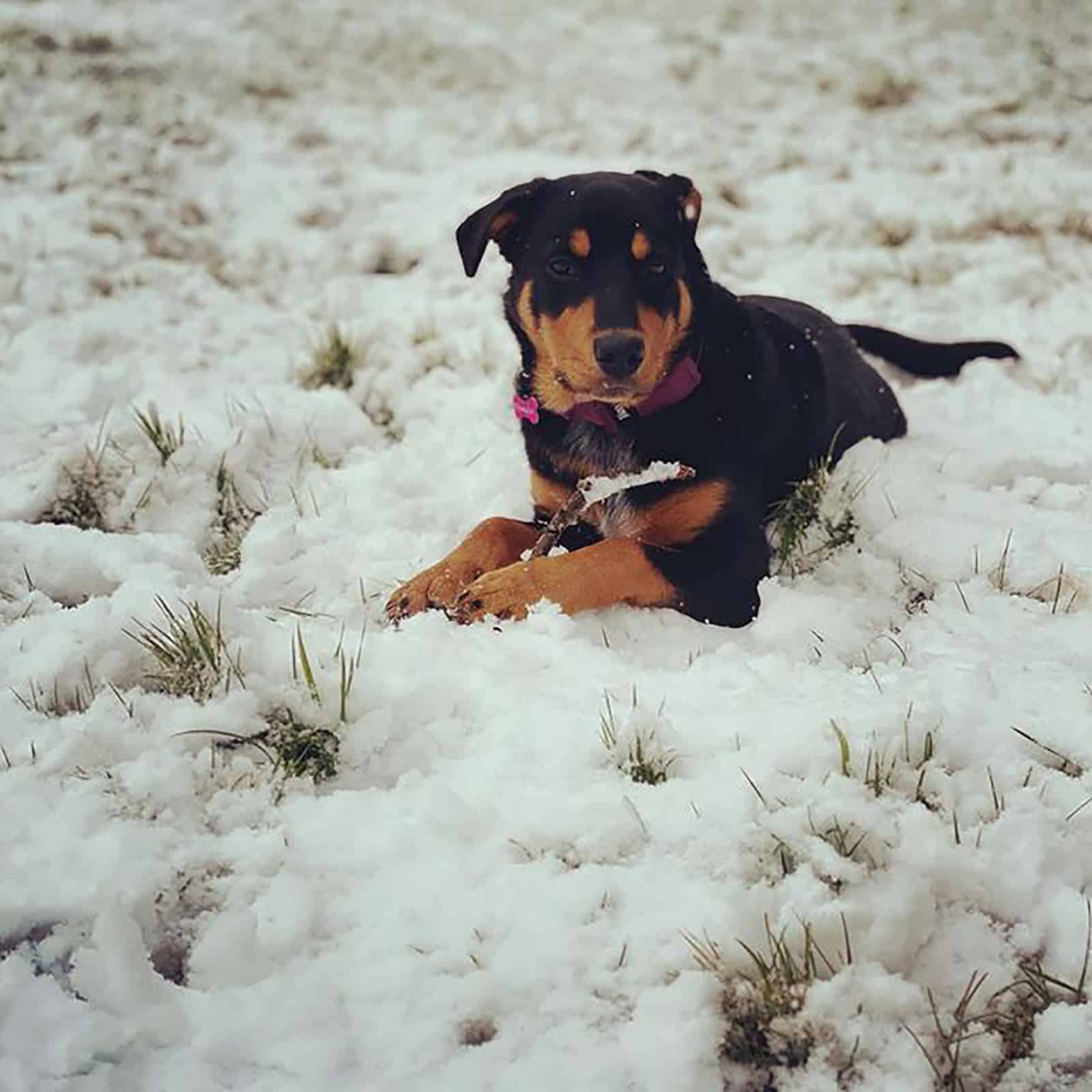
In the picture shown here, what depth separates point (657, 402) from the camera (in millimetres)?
2809

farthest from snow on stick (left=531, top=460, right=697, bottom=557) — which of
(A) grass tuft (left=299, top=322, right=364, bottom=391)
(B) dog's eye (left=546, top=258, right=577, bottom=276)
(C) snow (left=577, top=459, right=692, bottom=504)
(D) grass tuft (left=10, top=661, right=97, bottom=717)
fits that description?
(A) grass tuft (left=299, top=322, right=364, bottom=391)

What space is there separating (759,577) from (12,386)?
2868mm

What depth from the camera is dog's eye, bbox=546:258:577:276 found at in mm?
2844

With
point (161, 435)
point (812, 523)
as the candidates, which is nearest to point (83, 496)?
point (161, 435)

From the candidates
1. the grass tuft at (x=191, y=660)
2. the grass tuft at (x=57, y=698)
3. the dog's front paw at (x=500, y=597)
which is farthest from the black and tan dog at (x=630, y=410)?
the grass tuft at (x=57, y=698)

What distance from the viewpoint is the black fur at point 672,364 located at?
107 inches

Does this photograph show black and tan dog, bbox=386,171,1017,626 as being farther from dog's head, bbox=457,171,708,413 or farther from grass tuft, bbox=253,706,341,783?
grass tuft, bbox=253,706,341,783

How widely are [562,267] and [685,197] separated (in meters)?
0.46

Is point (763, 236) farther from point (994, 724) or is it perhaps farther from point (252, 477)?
point (994, 724)

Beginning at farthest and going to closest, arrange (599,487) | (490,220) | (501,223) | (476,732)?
1. (501,223)
2. (490,220)
3. (599,487)
4. (476,732)

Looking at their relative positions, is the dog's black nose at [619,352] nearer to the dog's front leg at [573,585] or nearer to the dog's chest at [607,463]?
the dog's chest at [607,463]

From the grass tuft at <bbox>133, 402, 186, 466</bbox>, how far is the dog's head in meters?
1.21

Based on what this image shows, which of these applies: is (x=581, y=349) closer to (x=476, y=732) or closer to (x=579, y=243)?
(x=579, y=243)

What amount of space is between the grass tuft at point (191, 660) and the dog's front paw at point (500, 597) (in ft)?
1.85
